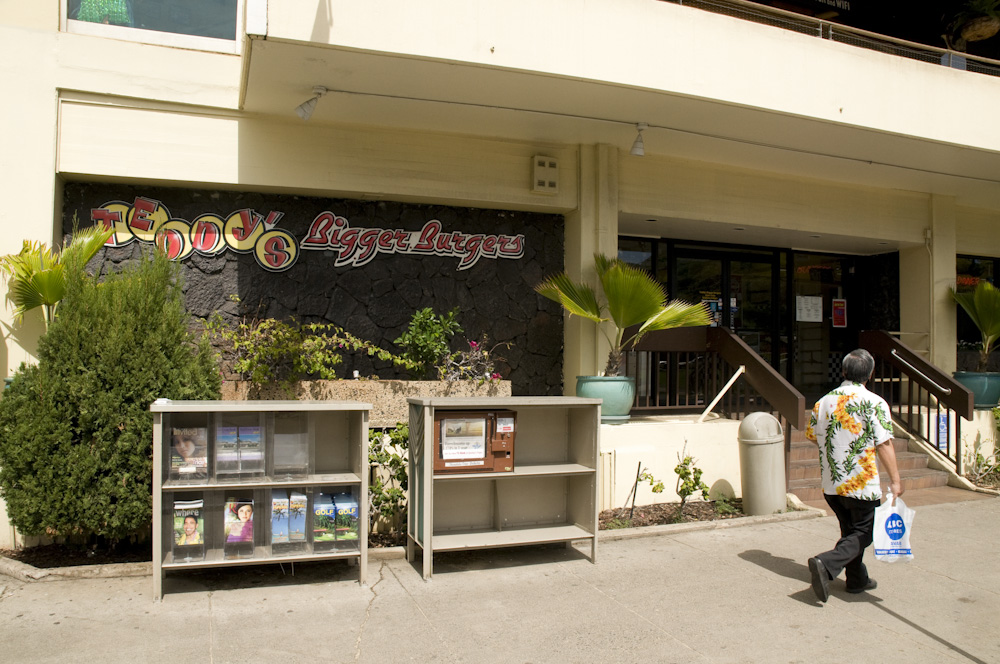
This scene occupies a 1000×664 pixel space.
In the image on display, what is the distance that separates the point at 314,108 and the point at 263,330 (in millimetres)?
2355

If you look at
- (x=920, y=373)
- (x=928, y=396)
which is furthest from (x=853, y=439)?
(x=928, y=396)

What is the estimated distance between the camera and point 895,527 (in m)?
5.30

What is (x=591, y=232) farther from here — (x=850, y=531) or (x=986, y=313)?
(x=986, y=313)

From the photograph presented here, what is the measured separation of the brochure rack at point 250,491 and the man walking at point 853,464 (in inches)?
136

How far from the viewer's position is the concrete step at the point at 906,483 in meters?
9.02

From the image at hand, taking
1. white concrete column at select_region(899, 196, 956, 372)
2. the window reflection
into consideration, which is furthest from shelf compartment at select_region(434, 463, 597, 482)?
white concrete column at select_region(899, 196, 956, 372)

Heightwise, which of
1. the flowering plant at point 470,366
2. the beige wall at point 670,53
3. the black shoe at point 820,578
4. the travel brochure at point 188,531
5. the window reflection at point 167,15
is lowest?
the black shoe at point 820,578

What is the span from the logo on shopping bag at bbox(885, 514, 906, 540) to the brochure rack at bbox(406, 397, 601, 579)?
220cm

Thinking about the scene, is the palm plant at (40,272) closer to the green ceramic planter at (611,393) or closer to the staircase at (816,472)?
the green ceramic planter at (611,393)

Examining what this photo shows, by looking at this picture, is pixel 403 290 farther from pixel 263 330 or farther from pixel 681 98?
pixel 681 98

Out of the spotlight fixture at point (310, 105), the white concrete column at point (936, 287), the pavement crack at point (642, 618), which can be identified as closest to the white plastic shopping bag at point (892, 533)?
the pavement crack at point (642, 618)

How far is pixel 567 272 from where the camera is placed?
32.8ft

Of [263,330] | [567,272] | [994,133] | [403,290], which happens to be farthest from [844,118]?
[263,330]

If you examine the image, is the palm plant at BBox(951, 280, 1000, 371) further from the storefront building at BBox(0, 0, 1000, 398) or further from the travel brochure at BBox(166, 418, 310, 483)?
the travel brochure at BBox(166, 418, 310, 483)
